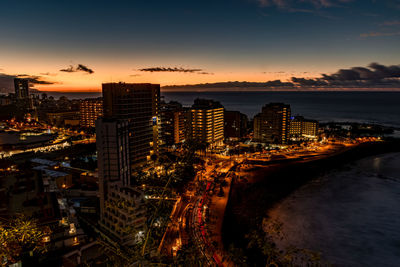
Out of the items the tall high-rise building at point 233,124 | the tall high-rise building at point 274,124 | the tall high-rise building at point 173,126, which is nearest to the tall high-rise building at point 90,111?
the tall high-rise building at point 173,126

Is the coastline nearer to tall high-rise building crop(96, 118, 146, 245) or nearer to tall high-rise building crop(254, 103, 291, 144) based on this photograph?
tall high-rise building crop(96, 118, 146, 245)

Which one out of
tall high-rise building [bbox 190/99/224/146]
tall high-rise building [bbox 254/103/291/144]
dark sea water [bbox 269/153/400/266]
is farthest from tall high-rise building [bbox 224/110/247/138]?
dark sea water [bbox 269/153/400/266]

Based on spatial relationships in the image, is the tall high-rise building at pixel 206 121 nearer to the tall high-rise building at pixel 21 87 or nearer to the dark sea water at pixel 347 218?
the dark sea water at pixel 347 218

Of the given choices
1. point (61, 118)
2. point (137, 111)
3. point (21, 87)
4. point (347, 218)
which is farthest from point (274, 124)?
point (21, 87)

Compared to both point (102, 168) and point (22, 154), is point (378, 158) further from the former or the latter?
point (22, 154)

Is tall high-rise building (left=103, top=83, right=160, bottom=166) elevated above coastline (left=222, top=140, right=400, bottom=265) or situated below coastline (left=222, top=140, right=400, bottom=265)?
above

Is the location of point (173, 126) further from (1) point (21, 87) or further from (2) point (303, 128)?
(1) point (21, 87)
